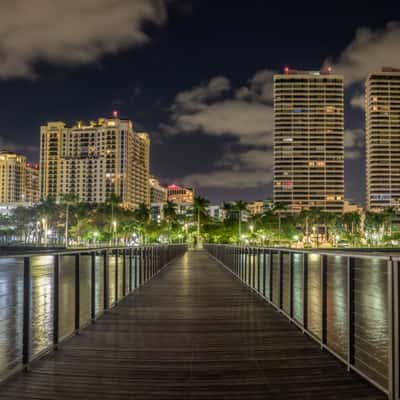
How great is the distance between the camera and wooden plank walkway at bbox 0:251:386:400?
13.2 feet

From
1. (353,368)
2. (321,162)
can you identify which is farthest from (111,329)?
(321,162)

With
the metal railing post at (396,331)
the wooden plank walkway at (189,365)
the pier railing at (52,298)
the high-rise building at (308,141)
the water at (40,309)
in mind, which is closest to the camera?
the metal railing post at (396,331)

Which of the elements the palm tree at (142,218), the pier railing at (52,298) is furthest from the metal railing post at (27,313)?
the palm tree at (142,218)

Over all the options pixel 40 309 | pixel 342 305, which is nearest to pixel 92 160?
pixel 40 309

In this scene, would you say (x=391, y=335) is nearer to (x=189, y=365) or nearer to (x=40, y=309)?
(x=189, y=365)

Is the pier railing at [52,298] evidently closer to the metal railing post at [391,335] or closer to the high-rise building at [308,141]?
the metal railing post at [391,335]

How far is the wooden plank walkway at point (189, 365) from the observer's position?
402 cm

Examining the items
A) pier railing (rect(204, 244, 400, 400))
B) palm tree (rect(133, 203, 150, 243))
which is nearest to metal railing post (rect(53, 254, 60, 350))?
pier railing (rect(204, 244, 400, 400))

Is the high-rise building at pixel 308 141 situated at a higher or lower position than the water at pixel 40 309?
higher

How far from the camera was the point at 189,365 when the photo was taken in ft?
15.9

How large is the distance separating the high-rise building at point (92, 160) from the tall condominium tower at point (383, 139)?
311 feet

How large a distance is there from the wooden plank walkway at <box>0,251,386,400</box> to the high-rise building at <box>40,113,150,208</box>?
163m

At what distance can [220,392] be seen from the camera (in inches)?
159

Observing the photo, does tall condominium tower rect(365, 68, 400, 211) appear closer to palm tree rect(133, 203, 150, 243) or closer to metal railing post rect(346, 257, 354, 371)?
palm tree rect(133, 203, 150, 243)
